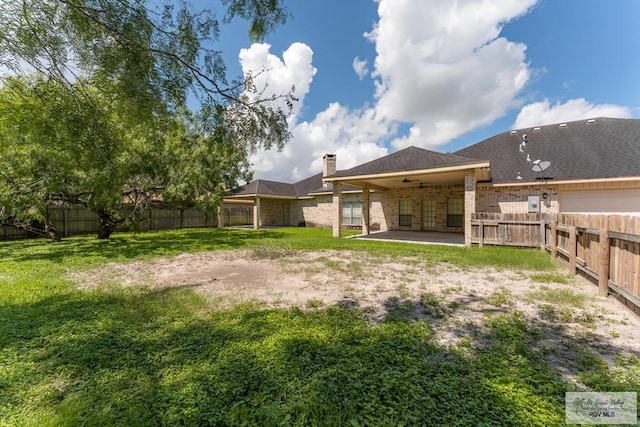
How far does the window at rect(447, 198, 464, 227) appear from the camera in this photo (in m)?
15.4

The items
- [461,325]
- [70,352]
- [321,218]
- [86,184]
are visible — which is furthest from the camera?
[321,218]

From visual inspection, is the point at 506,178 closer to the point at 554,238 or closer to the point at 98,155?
the point at 554,238

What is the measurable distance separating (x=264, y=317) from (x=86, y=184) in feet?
32.2

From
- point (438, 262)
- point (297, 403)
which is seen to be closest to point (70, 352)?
point (297, 403)

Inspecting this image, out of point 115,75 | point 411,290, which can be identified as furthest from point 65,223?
point 411,290

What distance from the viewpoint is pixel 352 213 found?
19.4 m

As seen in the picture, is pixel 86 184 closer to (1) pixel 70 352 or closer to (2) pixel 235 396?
(1) pixel 70 352

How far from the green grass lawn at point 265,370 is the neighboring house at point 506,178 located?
8.68 m

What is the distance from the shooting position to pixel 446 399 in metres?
2.05

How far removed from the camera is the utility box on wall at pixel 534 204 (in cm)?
1196

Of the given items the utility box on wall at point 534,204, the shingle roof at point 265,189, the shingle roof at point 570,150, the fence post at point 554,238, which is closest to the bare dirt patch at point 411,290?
the fence post at point 554,238

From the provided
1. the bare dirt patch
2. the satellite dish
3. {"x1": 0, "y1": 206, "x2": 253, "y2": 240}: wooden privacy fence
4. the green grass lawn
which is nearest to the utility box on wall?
the satellite dish

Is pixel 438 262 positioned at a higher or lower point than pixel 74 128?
lower

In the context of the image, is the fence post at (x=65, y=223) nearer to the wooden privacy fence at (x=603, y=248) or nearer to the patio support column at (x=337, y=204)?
the patio support column at (x=337, y=204)
